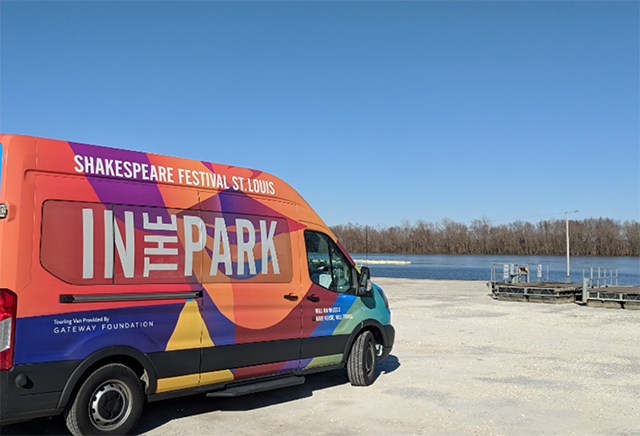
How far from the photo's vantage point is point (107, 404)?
202 inches

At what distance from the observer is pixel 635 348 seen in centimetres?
1126

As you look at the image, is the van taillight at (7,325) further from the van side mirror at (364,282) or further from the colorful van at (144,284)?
the van side mirror at (364,282)

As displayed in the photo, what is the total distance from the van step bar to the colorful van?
0.8 inches

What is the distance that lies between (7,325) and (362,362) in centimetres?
447

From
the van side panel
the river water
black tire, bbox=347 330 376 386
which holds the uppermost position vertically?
the van side panel

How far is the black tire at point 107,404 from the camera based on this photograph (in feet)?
16.2

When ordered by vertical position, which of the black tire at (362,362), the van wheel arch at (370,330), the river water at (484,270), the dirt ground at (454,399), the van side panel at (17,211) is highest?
the van side panel at (17,211)

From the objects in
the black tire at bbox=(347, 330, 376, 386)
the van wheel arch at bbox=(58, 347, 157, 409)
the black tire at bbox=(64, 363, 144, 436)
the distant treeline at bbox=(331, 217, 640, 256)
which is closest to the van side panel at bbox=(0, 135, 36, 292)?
the van wheel arch at bbox=(58, 347, 157, 409)

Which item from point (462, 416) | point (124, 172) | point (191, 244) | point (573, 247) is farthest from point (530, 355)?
point (573, 247)

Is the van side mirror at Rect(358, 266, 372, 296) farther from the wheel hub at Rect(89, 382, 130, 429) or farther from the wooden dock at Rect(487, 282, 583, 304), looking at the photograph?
the wooden dock at Rect(487, 282, 583, 304)

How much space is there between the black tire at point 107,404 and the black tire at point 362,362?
10.1 ft

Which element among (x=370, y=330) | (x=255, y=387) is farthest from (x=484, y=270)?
(x=255, y=387)

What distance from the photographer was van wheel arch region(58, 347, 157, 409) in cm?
485

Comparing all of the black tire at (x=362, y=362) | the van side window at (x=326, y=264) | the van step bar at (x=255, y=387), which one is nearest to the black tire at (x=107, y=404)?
the van step bar at (x=255, y=387)
